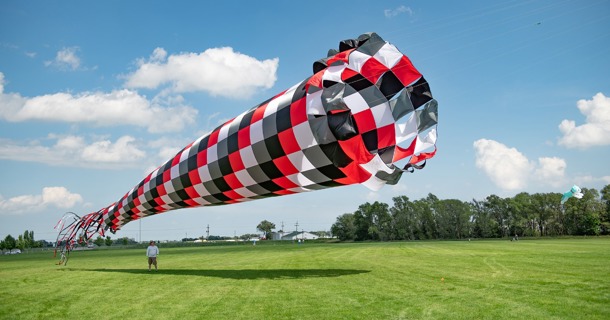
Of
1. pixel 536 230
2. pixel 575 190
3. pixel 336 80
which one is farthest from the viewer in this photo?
pixel 536 230

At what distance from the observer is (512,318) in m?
7.27

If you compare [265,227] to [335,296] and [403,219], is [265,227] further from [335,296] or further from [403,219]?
[335,296]

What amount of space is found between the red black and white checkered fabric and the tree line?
88.8 m

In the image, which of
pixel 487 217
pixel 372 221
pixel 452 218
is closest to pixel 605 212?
pixel 487 217

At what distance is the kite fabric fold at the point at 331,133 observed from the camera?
9844mm

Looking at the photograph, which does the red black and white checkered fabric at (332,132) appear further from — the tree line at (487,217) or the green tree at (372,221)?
the green tree at (372,221)

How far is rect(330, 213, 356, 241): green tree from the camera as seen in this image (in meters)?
117

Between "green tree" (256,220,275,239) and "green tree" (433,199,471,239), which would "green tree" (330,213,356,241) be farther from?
"green tree" (256,220,275,239)

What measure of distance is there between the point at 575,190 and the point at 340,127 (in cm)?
4192

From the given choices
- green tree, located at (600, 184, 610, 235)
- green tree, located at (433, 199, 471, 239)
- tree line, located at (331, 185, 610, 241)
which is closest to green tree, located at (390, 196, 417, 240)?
tree line, located at (331, 185, 610, 241)

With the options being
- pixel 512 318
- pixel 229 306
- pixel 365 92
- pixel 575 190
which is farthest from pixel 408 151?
pixel 575 190

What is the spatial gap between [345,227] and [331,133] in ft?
371

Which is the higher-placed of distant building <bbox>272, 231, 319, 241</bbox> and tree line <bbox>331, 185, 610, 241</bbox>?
tree line <bbox>331, 185, 610, 241</bbox>

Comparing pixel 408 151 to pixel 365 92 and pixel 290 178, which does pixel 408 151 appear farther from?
pixel 290 178
